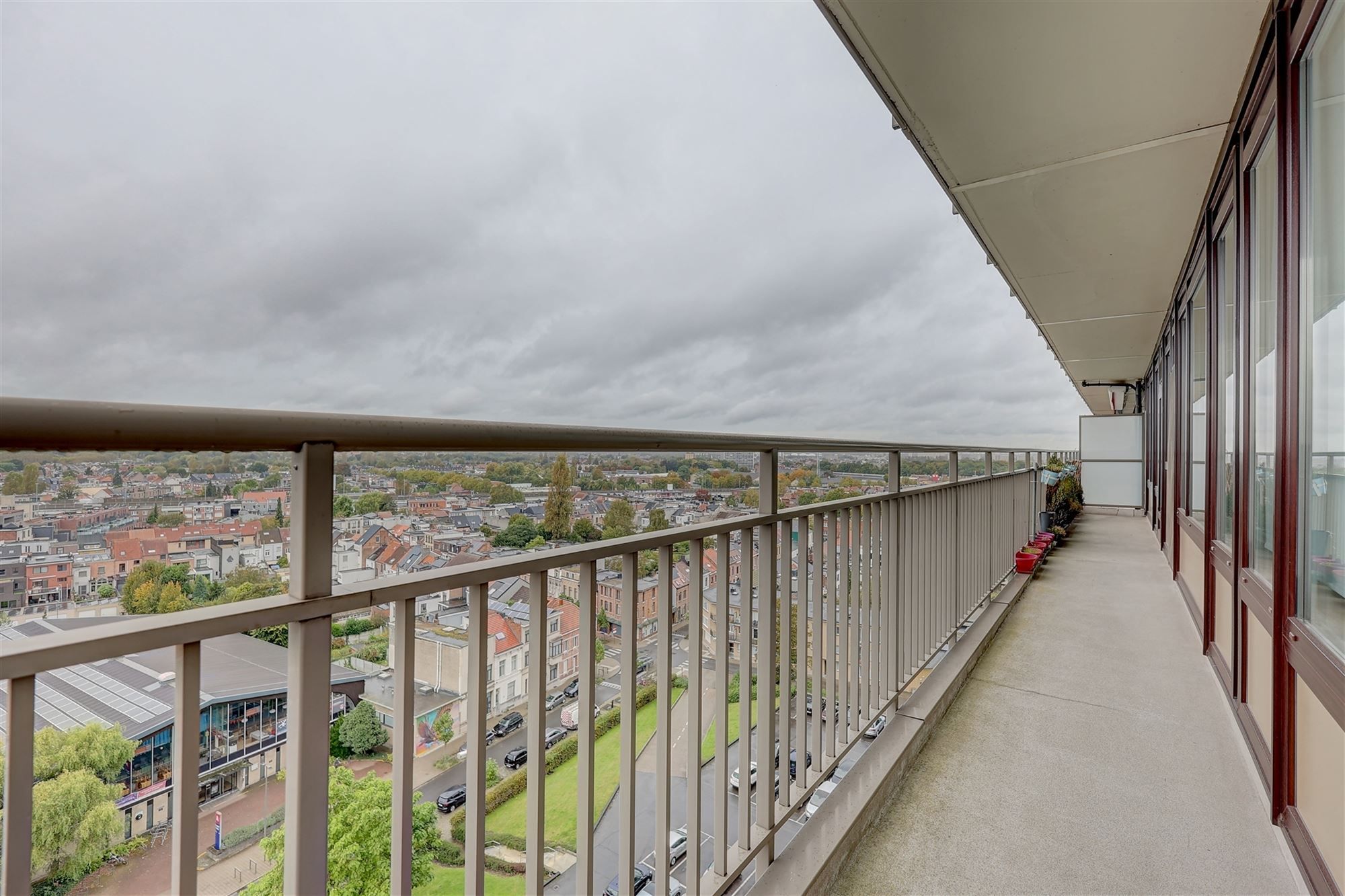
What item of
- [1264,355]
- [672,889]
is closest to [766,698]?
[672,889]

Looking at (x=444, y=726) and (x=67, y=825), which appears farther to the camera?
(x=444, y=726)

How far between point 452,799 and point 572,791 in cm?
24

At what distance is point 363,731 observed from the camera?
0.69 metres

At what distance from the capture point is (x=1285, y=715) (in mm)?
1620

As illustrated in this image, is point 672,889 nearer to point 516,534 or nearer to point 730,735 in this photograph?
point 730,735

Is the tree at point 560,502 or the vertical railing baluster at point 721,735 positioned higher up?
the tree at point 560,502

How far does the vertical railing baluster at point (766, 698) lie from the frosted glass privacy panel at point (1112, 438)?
1108 centimetres

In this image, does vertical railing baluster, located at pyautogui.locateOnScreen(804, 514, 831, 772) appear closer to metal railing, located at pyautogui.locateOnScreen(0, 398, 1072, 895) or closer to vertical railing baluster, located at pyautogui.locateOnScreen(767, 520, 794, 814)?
metal railing, located at pyautogui.locateOnScreen(0, 398, 1072, 895)

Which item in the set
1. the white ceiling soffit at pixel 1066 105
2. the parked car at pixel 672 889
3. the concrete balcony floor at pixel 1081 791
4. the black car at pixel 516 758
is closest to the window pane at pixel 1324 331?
the white ceiling soffit at pixel 1066 105

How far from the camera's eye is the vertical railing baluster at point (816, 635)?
1.67 metres

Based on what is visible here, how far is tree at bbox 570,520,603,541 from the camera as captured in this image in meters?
0.95

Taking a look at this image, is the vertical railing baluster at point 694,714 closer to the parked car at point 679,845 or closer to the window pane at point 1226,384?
the parked car at point 679,845

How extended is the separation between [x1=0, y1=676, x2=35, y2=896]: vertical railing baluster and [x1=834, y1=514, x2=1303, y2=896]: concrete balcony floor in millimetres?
1621

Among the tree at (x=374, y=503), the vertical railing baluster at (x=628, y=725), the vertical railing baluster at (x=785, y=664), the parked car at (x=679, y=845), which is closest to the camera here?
the tree at (x=374, y=503)
